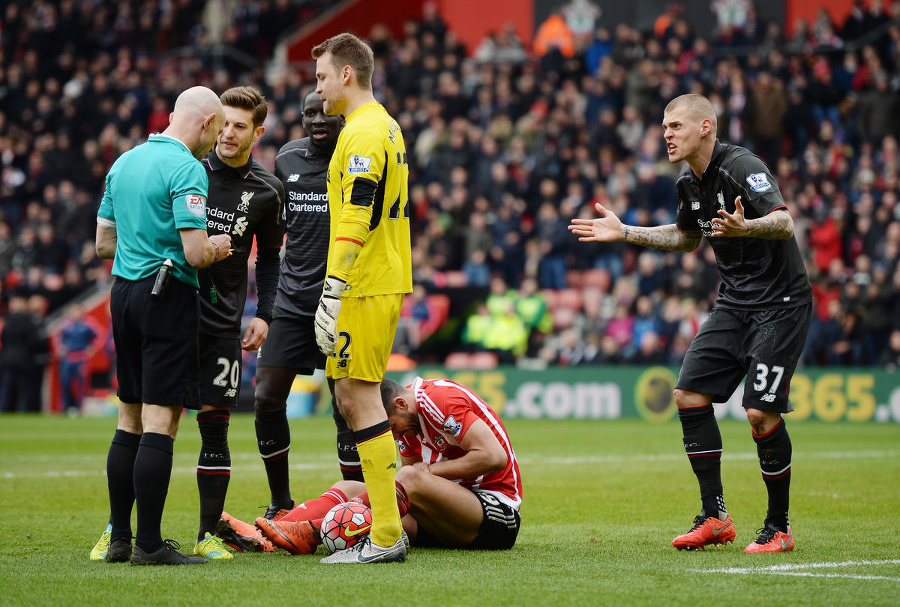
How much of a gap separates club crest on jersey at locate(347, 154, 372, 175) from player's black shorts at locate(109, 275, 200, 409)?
1060 millimetres

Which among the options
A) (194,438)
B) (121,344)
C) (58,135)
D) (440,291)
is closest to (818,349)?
(440,291)

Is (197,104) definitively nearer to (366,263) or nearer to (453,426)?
(366,263)

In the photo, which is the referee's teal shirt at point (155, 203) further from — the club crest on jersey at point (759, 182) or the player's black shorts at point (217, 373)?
the club crest on jersey at point (759, 182)

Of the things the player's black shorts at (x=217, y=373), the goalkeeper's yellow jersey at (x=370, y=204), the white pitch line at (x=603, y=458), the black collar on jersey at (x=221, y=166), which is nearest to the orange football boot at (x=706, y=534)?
the goalkeeper's yellow jersey at (x=370, y=204)

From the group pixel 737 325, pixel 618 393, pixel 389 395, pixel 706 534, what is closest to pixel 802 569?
pixel 706 534

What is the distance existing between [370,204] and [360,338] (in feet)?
2.26

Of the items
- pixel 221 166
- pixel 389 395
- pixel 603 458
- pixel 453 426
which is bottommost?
pixel 603 458

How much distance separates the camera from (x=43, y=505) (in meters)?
8.85

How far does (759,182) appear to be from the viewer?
6695 mm

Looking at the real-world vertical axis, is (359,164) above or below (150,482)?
above

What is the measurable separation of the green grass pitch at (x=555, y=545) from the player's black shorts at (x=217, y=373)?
3.08 ft

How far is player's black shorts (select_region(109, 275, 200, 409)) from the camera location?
5.91m

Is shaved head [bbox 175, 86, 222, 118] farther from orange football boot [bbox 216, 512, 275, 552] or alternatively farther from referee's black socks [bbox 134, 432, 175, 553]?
orange football boot [bbox 216, 512, 275, 552]

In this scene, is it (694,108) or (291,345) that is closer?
(694,108)
